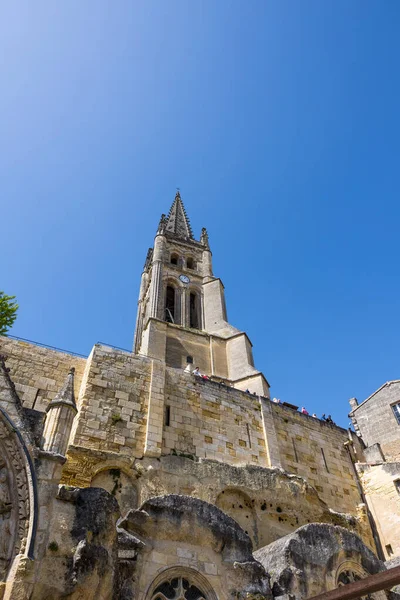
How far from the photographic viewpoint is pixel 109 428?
12578 mm

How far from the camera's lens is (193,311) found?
1265 inches

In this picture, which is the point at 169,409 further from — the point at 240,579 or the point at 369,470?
the point at 369,470

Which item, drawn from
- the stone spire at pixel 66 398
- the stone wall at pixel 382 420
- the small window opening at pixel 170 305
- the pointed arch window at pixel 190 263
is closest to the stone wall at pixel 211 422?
the stone spire at pixel 66 398

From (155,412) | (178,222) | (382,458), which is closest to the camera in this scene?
(155,412)

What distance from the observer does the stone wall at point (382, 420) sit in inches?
712

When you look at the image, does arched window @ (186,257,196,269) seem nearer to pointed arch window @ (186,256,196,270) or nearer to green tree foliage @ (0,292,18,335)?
pointed arch window @ (186,256,196,270)

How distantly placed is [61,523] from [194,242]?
34002 millimetres

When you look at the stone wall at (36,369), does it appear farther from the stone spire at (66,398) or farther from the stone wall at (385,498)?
the stone wall at (385,498)

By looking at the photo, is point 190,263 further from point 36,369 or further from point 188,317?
point 36,369

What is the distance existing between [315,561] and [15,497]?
18.0 ft

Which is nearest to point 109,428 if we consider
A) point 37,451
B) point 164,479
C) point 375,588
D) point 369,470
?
point 164,479

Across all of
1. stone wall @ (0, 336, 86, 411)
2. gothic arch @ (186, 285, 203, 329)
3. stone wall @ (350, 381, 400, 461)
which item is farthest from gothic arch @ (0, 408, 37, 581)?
gothic arch @ (186, 285, 203, 329)

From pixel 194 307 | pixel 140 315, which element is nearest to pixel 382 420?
pixel 194 307

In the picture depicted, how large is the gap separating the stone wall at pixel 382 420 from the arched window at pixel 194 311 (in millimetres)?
13646
